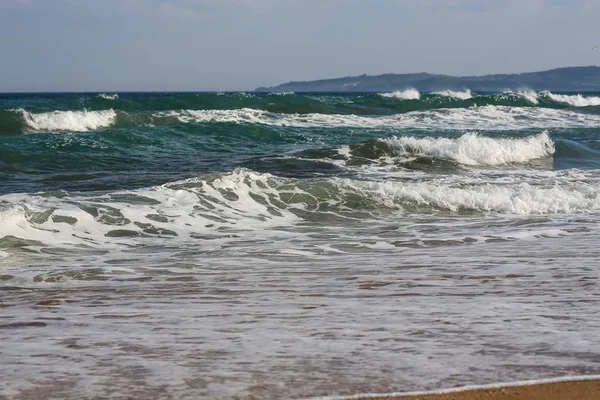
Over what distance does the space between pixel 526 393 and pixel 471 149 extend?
A: 47.8 ft

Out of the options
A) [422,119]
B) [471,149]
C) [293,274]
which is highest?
[422,119]

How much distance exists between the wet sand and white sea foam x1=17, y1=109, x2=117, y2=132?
943 inches

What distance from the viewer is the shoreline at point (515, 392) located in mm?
3186

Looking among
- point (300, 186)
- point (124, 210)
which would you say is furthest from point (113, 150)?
point (124, 210)

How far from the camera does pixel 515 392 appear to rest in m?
3.23

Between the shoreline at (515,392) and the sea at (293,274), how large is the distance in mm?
80

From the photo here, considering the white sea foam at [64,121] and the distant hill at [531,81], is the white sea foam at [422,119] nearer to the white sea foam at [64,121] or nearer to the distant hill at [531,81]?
the white sea foam at [64,121]

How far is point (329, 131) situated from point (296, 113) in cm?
833

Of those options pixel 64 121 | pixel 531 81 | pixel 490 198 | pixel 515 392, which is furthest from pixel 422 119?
pixel 531 81

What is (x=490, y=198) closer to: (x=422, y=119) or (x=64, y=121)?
(x=64, y=121)

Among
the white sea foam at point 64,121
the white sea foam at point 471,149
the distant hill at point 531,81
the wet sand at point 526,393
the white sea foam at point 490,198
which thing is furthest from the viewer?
the distant hill at point 531,81

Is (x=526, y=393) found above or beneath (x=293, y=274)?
above

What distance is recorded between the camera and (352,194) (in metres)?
11.5

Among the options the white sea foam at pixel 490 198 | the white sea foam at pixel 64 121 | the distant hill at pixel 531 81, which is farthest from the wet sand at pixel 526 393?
the distant hill at pixel 531 81
